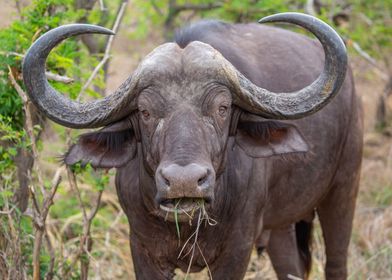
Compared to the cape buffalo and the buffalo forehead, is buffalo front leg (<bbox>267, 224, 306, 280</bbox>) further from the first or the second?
the buffalo forehead

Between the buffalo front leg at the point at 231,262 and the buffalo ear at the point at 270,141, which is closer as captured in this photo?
the buffalo ear at the point at 270,141

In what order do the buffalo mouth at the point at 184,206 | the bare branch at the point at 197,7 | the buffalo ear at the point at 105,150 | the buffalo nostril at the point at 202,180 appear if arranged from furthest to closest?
the bare branch at the point at 197,7 < the buffalo ear at the point at 105,150 < the buffalo mouth at the point at 184,206 < the buffalo nostril at the point at 202,180

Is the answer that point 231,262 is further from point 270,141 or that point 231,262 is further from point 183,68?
point 183,68

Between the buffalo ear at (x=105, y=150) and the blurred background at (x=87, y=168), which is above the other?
the buffalo ear at (x=105, y=150)

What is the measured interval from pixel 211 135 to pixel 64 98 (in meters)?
0.89

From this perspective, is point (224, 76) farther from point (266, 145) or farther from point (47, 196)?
point (47, 196)

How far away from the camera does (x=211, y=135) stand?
461 centimetres

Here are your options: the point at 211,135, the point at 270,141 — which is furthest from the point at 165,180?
the point at 270,141

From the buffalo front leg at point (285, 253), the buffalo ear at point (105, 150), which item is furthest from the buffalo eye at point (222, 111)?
Result: the buffalo front leg at point (285, 253)

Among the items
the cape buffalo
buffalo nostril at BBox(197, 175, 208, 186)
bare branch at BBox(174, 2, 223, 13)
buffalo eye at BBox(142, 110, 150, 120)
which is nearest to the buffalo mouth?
the cape buffalo

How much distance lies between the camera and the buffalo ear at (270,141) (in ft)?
16.8

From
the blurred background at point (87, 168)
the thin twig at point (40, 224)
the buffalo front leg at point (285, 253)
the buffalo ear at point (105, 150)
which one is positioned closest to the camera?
the buffalo ear at point (105, 150)

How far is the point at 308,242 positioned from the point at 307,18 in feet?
9.91

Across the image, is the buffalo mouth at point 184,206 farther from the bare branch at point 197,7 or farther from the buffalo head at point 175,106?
the bare branch at point 197,7
